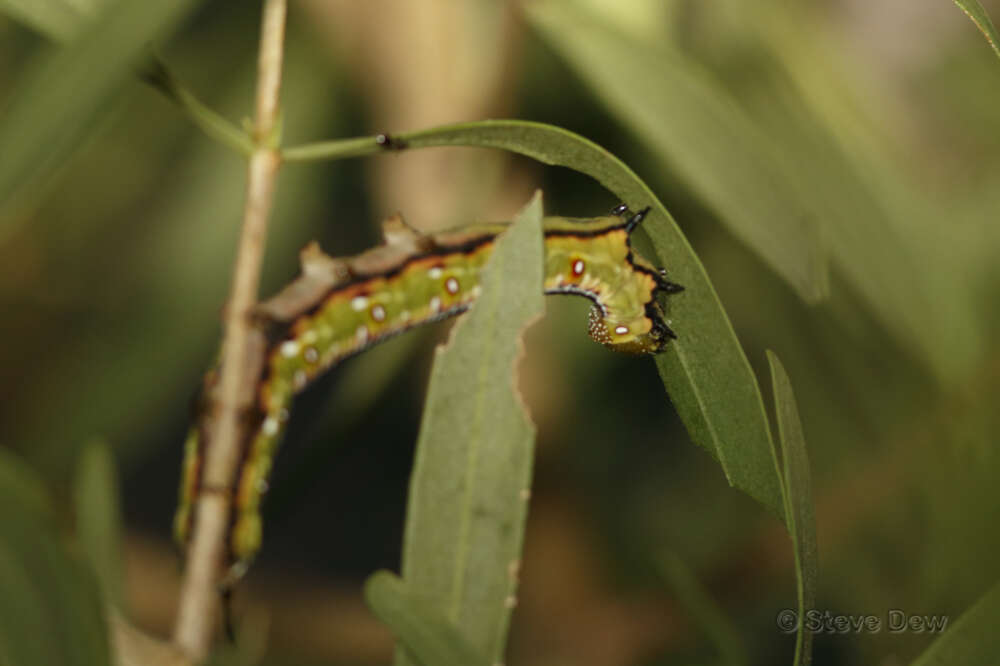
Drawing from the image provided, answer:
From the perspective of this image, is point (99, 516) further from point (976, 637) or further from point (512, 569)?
point (976, 637)

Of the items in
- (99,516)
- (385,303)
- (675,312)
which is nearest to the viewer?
(675,312)

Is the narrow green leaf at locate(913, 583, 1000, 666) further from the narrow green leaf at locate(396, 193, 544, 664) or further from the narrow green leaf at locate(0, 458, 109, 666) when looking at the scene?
the narrow green leaf at locate(0, 458, 109, 666)

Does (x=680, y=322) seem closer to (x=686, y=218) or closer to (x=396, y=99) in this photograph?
(x=686, y=218)

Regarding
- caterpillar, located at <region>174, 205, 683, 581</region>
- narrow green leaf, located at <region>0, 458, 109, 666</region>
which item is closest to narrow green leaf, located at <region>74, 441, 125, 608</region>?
caterpillar, located at <region>174, 205, 683, 581</region>

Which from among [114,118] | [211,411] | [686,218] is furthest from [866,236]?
[114,118]

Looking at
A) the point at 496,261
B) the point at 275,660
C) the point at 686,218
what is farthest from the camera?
the point at 275,660

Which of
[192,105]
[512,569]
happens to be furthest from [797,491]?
[192,105]

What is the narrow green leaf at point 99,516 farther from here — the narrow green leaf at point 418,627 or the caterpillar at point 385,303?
the narrow green leaf at point 418,627
